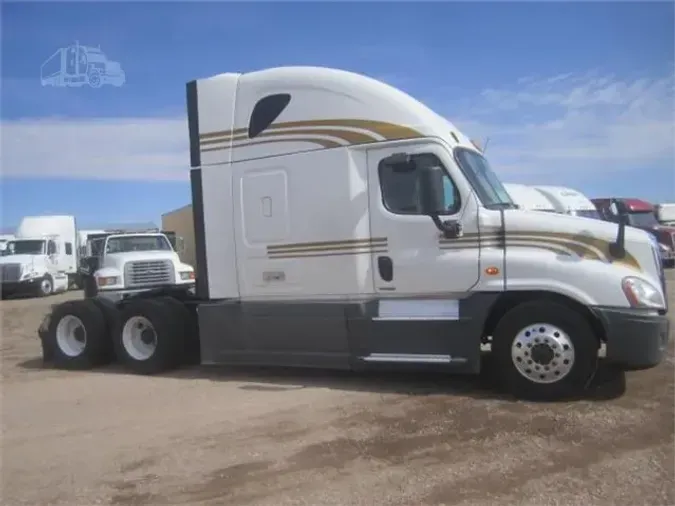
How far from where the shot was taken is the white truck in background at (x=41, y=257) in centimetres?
2512

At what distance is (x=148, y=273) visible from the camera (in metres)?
14.7

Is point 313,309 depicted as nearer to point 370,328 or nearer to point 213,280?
point 370,328

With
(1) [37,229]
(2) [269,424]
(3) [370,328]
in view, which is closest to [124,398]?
(2) [269,424]

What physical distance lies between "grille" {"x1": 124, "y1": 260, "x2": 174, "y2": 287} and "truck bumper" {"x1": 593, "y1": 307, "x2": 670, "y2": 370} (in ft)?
34.2

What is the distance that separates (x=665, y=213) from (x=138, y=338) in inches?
1151

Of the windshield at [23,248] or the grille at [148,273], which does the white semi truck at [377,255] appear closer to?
the grille at [148,273]

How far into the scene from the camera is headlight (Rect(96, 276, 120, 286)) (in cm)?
1402

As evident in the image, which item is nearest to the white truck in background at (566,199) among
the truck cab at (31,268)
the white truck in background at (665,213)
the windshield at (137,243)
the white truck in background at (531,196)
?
the white truck in background at (531,196)

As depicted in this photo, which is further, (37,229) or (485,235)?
(37,229)

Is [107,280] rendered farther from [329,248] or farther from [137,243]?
[329,248]

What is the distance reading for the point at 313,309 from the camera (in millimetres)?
7547

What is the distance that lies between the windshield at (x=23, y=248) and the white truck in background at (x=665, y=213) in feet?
90.8

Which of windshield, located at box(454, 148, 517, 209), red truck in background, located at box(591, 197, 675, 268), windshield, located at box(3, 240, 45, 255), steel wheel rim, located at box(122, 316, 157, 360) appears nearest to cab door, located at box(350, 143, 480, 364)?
windshield, located at box(454, 148, 517, 209)

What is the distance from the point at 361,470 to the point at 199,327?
3915 mm
